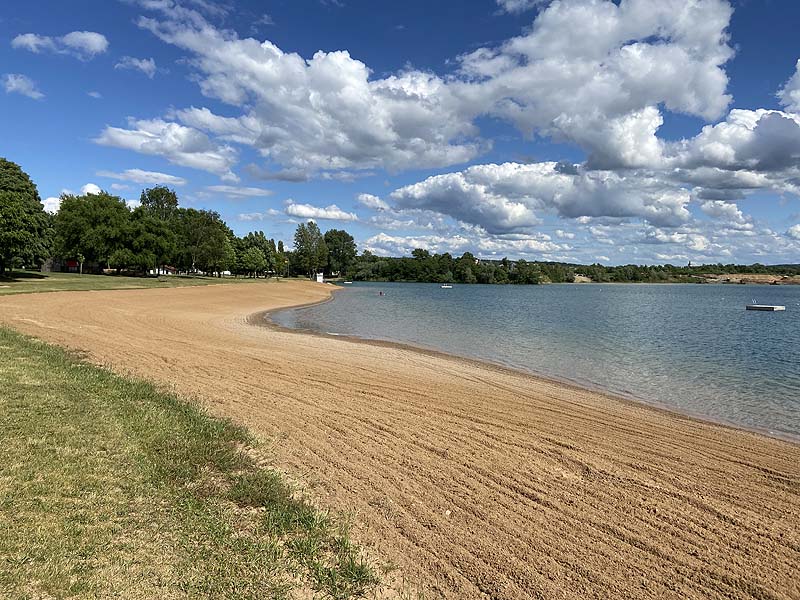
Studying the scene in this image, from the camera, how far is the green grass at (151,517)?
11.7 feet

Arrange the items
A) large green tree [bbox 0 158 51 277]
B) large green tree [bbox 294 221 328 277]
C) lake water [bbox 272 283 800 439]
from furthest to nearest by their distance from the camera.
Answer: large green tree [bbox 294 221 328 277] → large green tree [bbox 0 158 51 277] → lake water [bbox 272 283 800 439]

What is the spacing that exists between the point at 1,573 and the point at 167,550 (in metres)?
1.04

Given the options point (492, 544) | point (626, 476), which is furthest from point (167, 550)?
point (626, 476)

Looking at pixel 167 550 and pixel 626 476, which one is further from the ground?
pixel 167 550

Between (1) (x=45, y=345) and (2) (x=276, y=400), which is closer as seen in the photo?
(2) (x=276, y=400)

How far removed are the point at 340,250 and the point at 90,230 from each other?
113 meters

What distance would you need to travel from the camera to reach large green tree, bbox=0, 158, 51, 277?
43.9 m

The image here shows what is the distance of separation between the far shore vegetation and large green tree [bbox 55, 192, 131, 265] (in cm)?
12

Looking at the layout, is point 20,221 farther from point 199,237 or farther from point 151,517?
point 151,517

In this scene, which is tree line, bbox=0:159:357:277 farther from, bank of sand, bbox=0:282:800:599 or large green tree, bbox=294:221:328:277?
bank of sand, bbox=0:282:800:599

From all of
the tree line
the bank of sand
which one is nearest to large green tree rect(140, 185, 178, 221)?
the tree line

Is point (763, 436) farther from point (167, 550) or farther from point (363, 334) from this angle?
point (363, 334)

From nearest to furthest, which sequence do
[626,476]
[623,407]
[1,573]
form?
[1,573] → [626,476] → [623,407]

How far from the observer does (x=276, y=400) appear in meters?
9.52
